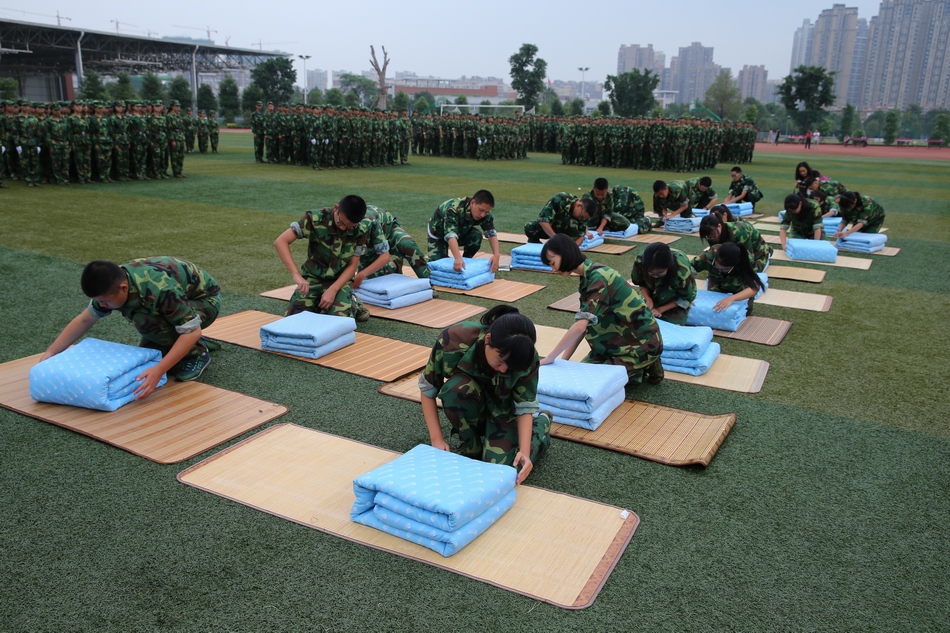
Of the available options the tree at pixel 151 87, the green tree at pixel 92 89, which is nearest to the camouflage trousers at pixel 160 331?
the green tree at pixel 92 89

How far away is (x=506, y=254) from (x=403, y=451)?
546 cm

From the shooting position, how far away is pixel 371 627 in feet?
7.45

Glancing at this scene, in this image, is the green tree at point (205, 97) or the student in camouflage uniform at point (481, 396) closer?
the student in camouflage uniform at point (481, 396)

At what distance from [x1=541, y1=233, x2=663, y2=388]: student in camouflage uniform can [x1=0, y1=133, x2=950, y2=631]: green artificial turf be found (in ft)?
0.77

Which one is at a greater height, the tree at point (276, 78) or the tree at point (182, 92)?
the tree at point (276, 78)

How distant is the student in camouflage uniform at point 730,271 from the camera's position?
5.39 metres

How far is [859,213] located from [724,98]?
177 feet

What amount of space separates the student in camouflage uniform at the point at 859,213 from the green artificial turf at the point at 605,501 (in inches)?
155

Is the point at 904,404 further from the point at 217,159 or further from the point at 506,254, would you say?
the point at 217,159

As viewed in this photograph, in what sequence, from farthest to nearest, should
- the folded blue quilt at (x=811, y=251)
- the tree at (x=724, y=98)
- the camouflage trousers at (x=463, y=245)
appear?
the tree at (x=724, y=98), the folded blue quilt at (x=811, y=251), the camouflage trousers at (x=463, y=245)

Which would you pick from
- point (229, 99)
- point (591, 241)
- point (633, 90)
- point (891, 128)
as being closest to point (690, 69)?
point (891, 128)

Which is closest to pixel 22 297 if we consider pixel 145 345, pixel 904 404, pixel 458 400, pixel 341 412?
pixel 145 345

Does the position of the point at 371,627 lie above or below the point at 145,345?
below

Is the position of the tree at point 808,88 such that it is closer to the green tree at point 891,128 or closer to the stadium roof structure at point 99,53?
the green tree at point 891,128
